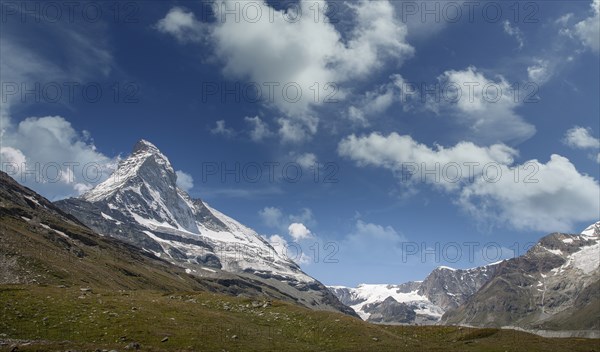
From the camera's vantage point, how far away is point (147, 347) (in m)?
38.2

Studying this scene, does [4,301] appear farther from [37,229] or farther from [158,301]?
[37,229]

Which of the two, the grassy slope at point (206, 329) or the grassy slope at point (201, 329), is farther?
the grassy slope at point (206, 329)

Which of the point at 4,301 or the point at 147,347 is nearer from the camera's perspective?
the point at 147,347

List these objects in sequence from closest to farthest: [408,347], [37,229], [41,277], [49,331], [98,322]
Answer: [49,331], [98,322], [408,347], [41,277], [37,229]

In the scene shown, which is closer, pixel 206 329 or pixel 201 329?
pixel 201 329

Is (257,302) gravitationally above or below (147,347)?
above

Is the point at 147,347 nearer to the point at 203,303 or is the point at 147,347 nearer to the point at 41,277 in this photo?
the point at 203,303

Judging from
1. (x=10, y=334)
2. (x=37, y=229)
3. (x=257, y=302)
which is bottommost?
(x=10, y=334)

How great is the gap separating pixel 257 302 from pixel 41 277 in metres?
48.7

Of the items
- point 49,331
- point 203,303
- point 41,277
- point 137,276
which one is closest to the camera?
point 49,331

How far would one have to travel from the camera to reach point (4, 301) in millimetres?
48344

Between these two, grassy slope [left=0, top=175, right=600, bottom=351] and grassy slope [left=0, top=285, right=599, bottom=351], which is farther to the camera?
grassy slope [left=0, top=285, right=599, bottom=351]

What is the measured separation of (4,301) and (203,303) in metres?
25.1

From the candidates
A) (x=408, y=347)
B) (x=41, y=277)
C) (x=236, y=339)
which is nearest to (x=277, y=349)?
(x=236, y=339)
